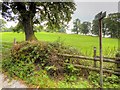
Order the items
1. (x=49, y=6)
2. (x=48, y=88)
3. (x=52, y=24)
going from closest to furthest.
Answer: (x=48, y=88) → (x=49, y=6) → (x=52, y=24)

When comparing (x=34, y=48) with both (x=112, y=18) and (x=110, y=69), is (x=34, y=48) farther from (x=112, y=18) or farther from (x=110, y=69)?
(x=112, y=18)

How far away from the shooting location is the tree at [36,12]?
64.8 feet

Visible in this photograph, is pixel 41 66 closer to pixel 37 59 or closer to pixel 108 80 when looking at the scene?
pixel 37 59

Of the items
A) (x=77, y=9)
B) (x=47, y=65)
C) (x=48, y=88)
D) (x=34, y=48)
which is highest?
(x=77, y=9)

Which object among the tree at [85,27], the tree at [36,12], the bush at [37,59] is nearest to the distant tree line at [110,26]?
the tree at [85,27]

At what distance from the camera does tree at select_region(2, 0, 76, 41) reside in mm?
19766

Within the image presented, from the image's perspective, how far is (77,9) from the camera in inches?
962

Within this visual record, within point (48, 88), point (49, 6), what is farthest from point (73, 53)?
point (49, 6)

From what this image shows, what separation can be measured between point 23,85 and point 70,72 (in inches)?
74.2

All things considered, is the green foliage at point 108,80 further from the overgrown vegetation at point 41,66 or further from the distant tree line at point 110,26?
the distant tree line at point 110,26

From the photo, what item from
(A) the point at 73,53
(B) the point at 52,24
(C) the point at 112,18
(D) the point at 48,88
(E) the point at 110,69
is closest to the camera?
(D) the point at 48,88

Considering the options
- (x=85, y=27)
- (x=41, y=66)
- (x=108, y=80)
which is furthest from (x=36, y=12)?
(x=85, y=27)

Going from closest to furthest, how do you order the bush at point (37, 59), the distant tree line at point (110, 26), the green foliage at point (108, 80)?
the green foliage at point (108, 80), the bush at point (37, 59), the distant tree line at point (110, 26)

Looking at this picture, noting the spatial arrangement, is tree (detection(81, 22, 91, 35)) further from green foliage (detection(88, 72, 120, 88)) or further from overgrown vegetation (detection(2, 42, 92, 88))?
green foliage (detection(88, 72, 120, 88))
